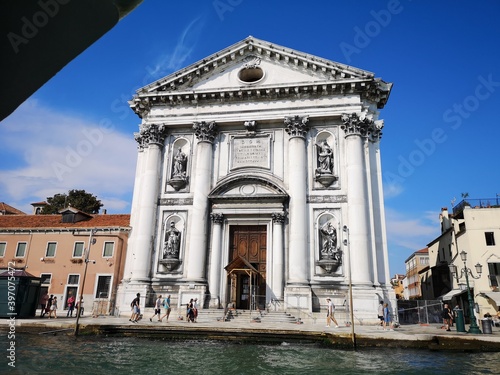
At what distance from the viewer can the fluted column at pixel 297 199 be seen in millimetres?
23125

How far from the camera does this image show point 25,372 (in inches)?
366

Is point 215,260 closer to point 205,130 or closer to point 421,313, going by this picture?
point 205,130

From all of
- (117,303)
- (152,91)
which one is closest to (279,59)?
(152,91)

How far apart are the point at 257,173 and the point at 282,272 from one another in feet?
22.1

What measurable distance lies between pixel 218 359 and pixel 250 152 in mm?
16633

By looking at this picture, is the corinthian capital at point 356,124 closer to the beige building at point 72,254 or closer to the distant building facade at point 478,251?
the distant building facade at point 478,251

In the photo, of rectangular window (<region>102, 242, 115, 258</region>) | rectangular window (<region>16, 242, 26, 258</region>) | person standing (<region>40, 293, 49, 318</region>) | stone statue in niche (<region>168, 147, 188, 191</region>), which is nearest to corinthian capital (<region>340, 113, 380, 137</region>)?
stone statue in niche (<region>168, 147, 188, 191</region>)

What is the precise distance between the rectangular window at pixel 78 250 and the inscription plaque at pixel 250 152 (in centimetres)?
1292

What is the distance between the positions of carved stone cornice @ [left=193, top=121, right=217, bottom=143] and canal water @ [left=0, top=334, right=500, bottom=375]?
14801mm

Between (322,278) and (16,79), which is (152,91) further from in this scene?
(16,79)

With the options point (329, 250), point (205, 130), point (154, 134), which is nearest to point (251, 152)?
point (205, 130)

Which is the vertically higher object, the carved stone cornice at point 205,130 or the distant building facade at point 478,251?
the carved stone cornice at point 205,130

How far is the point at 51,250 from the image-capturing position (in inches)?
1144

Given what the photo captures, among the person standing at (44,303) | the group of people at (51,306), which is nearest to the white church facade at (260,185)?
the group of people at (51,306)
